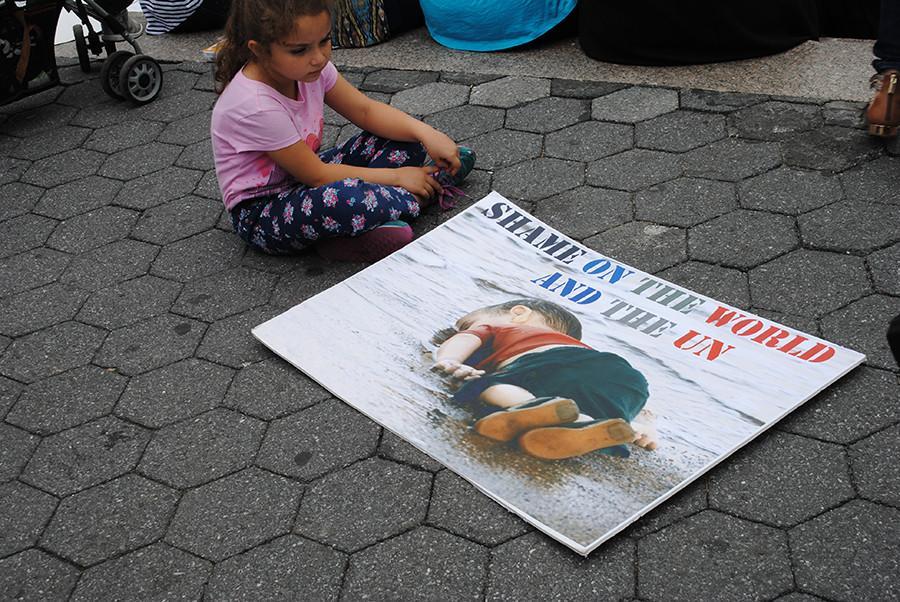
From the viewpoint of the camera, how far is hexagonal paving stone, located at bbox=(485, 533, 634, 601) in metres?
1.40

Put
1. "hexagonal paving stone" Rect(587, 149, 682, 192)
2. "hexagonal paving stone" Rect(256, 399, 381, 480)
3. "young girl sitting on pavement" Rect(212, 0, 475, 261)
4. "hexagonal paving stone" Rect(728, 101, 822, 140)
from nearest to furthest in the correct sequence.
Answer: "hexagonal paving stone" Rect(256, 399, 381, 480) → "young girl sitting on pavement" Rect(212, 0, 475, 261) → "hexagonal paving stone" Rect(587, 149, 682, 192) → "hexagonal paving stone" Rect(728, 101, 822, 140)

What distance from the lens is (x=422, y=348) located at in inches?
73.7

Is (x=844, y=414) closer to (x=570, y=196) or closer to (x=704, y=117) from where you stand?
(x=570, y=196)

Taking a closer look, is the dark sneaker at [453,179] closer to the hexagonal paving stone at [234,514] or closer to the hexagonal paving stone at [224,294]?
the hexagonal paving stone at [224,294]

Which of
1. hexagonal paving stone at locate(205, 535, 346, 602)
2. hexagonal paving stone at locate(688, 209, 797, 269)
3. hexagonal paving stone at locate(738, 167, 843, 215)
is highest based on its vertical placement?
hexagonal paving stone at locate(738, 167, 843, 215)

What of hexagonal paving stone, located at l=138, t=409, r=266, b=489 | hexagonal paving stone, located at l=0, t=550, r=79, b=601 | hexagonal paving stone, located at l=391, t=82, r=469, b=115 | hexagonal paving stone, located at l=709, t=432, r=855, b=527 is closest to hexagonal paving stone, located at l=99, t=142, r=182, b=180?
hexagonal paving stone, located at l=391, t=82, r=469, b=115

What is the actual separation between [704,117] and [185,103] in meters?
1.54

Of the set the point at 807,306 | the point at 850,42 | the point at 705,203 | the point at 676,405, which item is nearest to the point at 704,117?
the point at 705,203

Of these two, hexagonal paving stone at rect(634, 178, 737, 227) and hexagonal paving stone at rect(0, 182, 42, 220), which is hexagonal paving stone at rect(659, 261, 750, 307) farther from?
hexagonal paving stone at rect(0, 182, 42, 220)

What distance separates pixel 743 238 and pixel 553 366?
0.61 meters

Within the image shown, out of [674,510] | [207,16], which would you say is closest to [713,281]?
[674,510]

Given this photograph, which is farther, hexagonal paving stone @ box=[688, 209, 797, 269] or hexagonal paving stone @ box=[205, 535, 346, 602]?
hexagonal paving stone @ box=[688, 209, 797, 269]

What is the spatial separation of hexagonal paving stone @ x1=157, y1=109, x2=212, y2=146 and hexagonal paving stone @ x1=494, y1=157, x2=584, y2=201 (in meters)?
0.92

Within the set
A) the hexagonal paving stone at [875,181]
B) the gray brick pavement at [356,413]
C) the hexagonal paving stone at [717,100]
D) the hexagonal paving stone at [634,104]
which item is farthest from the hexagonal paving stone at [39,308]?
the hexagonal paving stone at [875,181]
